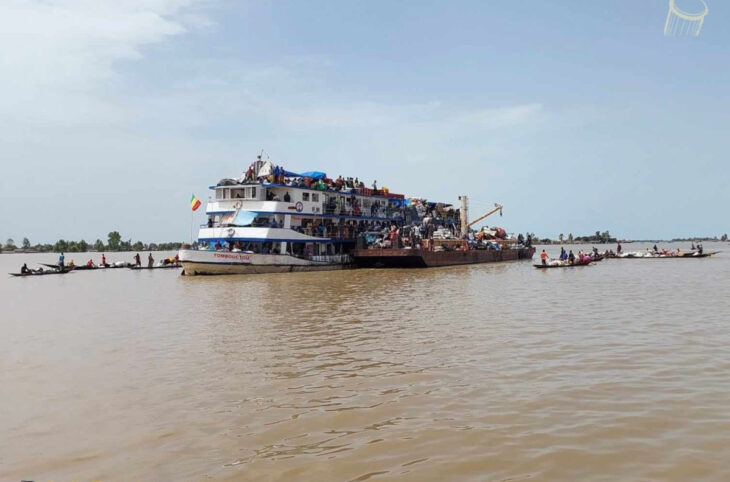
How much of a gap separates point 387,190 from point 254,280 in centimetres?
2340

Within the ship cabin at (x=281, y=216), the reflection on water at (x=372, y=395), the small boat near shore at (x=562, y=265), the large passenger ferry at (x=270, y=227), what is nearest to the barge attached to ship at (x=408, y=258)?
the large passenger ferry at (x=270, y=227)

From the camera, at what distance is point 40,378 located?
10133 mm

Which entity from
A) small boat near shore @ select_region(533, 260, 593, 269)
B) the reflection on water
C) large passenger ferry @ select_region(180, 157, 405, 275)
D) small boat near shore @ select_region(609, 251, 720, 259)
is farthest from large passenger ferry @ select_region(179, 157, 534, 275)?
the reflection on water

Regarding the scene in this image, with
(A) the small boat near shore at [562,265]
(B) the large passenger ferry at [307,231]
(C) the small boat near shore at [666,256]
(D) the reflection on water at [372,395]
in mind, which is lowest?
(D) the reflection on water at [372,395]

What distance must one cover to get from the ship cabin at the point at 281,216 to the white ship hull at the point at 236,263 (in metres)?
1.03

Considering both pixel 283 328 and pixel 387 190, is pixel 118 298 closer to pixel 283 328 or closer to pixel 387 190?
pixel 283 328

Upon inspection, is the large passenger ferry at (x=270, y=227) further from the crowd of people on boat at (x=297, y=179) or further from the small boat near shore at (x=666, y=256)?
the small boat near shore at (x=666, y=256)

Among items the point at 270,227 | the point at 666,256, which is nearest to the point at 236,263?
the point at 270,227

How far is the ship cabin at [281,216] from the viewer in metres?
38.6

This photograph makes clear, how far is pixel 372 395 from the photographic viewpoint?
8.44m

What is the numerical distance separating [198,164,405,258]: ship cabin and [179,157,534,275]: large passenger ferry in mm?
74

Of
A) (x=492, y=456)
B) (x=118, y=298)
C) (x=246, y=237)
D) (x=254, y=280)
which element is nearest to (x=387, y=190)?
(x=246, y=237)

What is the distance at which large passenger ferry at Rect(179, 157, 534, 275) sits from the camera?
3806 centimetres

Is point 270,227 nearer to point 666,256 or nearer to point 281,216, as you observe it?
point 281,216
